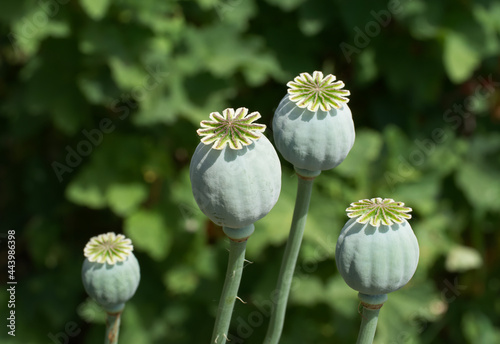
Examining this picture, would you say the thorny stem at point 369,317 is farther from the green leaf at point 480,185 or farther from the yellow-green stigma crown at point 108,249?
the green leaf at point 480,185

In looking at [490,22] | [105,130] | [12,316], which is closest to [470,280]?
[490,22]

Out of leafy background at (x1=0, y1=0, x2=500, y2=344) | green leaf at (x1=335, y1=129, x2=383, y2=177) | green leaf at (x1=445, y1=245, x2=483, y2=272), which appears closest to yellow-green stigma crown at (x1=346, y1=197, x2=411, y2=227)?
leafy background at (x1=0, y1=0, x2=500, y2=344)

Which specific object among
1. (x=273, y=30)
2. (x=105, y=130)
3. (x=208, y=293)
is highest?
(x=273, y=30)

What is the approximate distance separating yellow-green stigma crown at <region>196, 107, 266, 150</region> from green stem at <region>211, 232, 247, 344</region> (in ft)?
0.39

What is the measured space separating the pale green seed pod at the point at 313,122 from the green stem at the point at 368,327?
6.5 inches

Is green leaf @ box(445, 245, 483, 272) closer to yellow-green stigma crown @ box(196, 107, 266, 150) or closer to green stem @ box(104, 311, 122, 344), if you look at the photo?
green stem @ box(104, 311, 122, 344)

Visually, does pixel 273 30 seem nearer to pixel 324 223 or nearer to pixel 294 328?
pixel 324 223

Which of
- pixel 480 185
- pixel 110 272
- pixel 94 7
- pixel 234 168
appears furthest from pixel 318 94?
pixel 480 185

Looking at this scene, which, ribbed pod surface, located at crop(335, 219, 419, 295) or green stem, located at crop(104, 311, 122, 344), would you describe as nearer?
ribbed pod surface, located at crop(335, 219, 419, 295)

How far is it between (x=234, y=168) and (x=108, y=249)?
28 cm

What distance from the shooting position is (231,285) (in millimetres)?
679

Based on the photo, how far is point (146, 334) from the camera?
2490 millimetres

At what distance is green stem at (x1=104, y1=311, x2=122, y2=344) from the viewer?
0.79 m

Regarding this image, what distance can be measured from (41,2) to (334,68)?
1.23 meters
